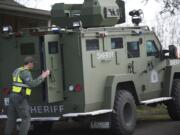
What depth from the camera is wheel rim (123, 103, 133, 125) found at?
13354 millimetres

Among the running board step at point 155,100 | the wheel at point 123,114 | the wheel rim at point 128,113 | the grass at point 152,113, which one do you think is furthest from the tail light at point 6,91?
the grass at point 152,113

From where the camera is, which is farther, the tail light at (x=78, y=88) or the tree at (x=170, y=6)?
the tree at (x=170, y=6)

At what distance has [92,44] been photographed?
12602 millimetres

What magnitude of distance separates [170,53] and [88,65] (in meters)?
3.22

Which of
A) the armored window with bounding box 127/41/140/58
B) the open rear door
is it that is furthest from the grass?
the open rear door

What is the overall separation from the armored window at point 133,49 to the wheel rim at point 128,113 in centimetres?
114

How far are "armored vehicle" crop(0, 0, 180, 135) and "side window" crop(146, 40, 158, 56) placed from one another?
0.09 ft

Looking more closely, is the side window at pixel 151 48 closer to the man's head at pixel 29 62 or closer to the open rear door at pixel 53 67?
the open rear door at pixel 53 67

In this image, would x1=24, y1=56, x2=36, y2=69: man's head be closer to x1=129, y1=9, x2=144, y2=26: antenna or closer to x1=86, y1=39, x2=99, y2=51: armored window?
x1=86, y1=39, x2=99, y2=51: armored window

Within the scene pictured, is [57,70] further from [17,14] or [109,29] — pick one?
[17,14]

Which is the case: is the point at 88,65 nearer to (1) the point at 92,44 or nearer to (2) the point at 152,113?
(1) the point at 92,44

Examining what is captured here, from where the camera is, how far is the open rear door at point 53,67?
12.1 meters

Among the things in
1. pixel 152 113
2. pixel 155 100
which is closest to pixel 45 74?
pixel 155 100

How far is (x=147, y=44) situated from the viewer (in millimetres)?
14633
